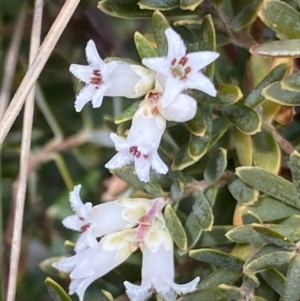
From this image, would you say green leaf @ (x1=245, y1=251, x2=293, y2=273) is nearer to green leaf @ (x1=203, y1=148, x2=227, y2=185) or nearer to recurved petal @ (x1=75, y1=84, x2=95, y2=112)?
green leaf @ (x1=203, y1=148, x2=227, y2=185)

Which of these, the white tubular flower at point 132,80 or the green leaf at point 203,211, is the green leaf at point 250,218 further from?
the white tubular flower at point 132,80

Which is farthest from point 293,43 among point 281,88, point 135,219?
point 135,219

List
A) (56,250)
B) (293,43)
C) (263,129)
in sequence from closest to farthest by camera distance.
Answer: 1. (293,43)
2. (263,129)
3. (56,250)

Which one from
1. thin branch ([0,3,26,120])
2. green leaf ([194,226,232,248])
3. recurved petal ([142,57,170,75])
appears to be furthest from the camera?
thin branch ([0,3,26,120])

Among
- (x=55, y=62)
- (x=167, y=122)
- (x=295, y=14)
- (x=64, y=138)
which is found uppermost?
(x=295, y=14)

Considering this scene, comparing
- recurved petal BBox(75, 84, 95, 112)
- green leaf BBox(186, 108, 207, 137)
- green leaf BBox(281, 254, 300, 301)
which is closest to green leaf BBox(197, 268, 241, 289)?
green leaf BBox(281, 254, 300, 301)

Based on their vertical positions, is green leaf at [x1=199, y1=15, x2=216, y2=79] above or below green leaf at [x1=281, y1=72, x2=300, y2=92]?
above

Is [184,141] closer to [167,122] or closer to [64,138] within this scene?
[167,122]
